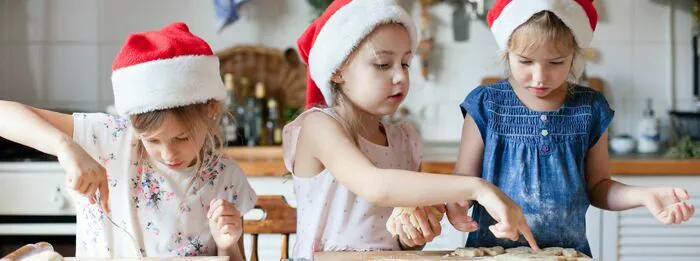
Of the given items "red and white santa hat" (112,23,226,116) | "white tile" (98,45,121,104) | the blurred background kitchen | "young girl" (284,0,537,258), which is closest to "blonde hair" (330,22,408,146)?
"young girl" (284,0,537,258)

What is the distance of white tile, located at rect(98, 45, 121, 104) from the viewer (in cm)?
293

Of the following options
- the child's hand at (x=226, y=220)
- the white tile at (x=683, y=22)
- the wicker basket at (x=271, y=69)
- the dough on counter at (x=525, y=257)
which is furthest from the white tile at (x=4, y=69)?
the white tile at (x=683, y=22)

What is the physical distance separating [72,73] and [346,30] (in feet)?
6.29

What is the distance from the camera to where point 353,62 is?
4.34ft

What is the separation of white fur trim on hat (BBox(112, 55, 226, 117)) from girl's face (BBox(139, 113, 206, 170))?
0.10ft

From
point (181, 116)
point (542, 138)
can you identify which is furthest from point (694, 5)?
point (181, 116)

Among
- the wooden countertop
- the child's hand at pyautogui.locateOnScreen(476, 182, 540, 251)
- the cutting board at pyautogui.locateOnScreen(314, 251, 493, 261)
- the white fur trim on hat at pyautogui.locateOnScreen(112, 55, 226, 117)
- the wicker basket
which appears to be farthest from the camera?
the wicker basket

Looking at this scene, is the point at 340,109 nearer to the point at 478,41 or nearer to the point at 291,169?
the point at 291,169

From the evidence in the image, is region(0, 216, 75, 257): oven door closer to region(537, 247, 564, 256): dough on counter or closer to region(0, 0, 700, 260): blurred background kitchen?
region(0, 0, 700, 260): blurred background kitchen

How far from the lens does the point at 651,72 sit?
2.94 meters

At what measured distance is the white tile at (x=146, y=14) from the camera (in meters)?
2.91

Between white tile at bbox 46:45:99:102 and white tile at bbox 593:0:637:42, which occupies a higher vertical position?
white tile at bbox 593:0:637:42

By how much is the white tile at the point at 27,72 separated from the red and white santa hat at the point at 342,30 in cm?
187

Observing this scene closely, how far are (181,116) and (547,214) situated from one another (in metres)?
0.63
